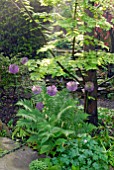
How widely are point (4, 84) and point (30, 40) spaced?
2484 mm

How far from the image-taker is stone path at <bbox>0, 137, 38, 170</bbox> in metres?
2.60

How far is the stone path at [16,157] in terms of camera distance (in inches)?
102

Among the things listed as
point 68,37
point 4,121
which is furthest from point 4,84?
point 68,37

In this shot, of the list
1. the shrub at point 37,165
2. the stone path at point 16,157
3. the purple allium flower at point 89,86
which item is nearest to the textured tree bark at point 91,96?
the purple allium flower at point 89,86

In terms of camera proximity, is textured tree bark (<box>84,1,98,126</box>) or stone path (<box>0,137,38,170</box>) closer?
stone path (<box>0,137,38,170</box>)

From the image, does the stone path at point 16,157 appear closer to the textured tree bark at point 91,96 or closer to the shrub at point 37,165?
the shrub at point 37,165

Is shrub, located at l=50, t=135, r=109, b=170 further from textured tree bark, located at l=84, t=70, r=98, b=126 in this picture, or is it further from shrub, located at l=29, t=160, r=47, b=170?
textured tree bark, located at l=84, t=70, r=98, b=126

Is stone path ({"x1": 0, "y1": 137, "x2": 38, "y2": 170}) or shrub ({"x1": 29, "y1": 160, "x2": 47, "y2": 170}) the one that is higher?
shrub ({"x1": 29, "y1": 160, "x2": 47, "y2": 170})

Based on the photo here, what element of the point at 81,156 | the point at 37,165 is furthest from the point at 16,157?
the point at 81,156

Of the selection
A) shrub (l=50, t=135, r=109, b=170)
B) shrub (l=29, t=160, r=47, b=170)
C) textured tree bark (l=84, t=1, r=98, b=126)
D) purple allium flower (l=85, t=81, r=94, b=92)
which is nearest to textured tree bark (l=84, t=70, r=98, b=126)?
textured tree bark (l=84, t=1, r=98, b=126)

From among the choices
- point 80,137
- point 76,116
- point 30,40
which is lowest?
point 80,137

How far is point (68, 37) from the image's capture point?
280 cm

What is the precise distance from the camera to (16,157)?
276 centimetres

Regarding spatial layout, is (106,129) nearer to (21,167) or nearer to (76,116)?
(76,116)
